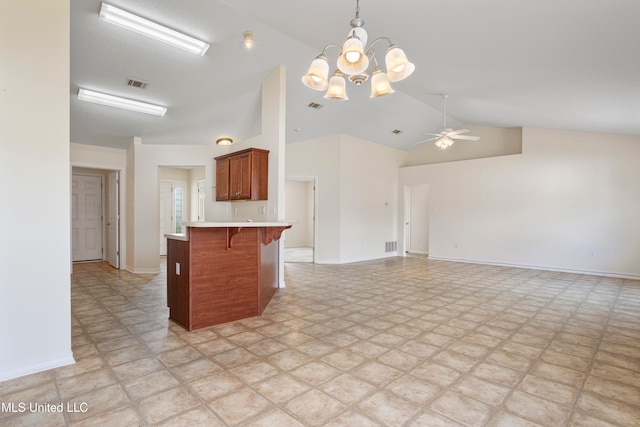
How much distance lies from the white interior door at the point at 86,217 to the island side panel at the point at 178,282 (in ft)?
17.8

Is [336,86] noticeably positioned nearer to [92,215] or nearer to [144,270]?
[144,270]

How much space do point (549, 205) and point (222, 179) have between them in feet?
21.7

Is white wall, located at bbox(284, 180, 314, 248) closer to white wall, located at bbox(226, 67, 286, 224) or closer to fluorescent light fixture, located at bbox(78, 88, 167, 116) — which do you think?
white wall, located at bbox(226, 67, 286, 224)

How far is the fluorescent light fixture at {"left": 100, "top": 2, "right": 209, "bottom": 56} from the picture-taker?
3012 millimetres

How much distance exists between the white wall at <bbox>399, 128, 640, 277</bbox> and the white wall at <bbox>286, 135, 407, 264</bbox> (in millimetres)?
1937

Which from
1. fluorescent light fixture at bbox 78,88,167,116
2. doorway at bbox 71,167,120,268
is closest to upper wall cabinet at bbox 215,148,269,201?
fluorescent light fixture at bbox 78,88,167,116

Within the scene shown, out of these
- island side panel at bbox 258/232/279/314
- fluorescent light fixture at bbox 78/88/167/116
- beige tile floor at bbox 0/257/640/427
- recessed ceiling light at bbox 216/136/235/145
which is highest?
fluorescent light fixture at bbox 78/88/167/116

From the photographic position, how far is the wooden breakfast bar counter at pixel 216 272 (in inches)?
122

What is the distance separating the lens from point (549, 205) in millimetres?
6633

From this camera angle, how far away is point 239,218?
5883 millimetres

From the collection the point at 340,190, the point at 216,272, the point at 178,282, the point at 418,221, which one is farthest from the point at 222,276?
the point at 418,221

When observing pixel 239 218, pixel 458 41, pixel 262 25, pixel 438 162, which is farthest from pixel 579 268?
pixel 262 25

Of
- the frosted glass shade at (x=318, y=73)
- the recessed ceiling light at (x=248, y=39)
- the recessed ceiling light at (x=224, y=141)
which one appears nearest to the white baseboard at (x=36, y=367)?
the frosted glass shade at (x=318, y=73)

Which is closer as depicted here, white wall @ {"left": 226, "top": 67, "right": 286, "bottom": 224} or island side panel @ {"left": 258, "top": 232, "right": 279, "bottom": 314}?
island side panel @ {"left": 258, "top": 232, "right": 279, "bottom": 314}
